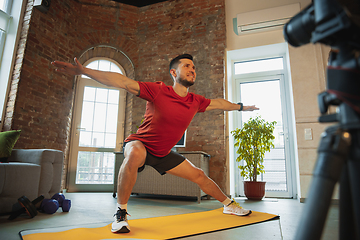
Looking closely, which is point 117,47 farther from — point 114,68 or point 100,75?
point 100,75

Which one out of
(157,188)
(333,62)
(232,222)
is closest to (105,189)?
(157,188)

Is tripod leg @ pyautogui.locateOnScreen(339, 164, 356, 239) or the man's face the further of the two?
the man's face

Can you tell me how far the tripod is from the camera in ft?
1.61

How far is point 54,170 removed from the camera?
2.77 m

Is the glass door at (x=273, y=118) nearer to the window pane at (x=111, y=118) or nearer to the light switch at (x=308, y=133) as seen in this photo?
the light switch at (x=308, y=133)

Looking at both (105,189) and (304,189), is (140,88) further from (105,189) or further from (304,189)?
(105,189)

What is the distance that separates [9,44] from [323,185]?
4.83 m

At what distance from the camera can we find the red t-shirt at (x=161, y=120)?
1.94 meters

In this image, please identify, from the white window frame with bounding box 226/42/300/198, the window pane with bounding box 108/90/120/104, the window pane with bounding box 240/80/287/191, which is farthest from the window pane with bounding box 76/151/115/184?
the window pane with bounding box 240/80/287/191

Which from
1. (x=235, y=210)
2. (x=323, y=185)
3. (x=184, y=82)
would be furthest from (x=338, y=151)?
(x=235, y=210)

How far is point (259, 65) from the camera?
4.84 metres

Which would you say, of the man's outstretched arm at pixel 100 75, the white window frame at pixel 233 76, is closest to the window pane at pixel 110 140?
the white window frame at pixel 233 76

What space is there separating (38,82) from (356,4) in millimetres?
4386

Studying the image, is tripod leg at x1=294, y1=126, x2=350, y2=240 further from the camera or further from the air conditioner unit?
the air conditioner unit
